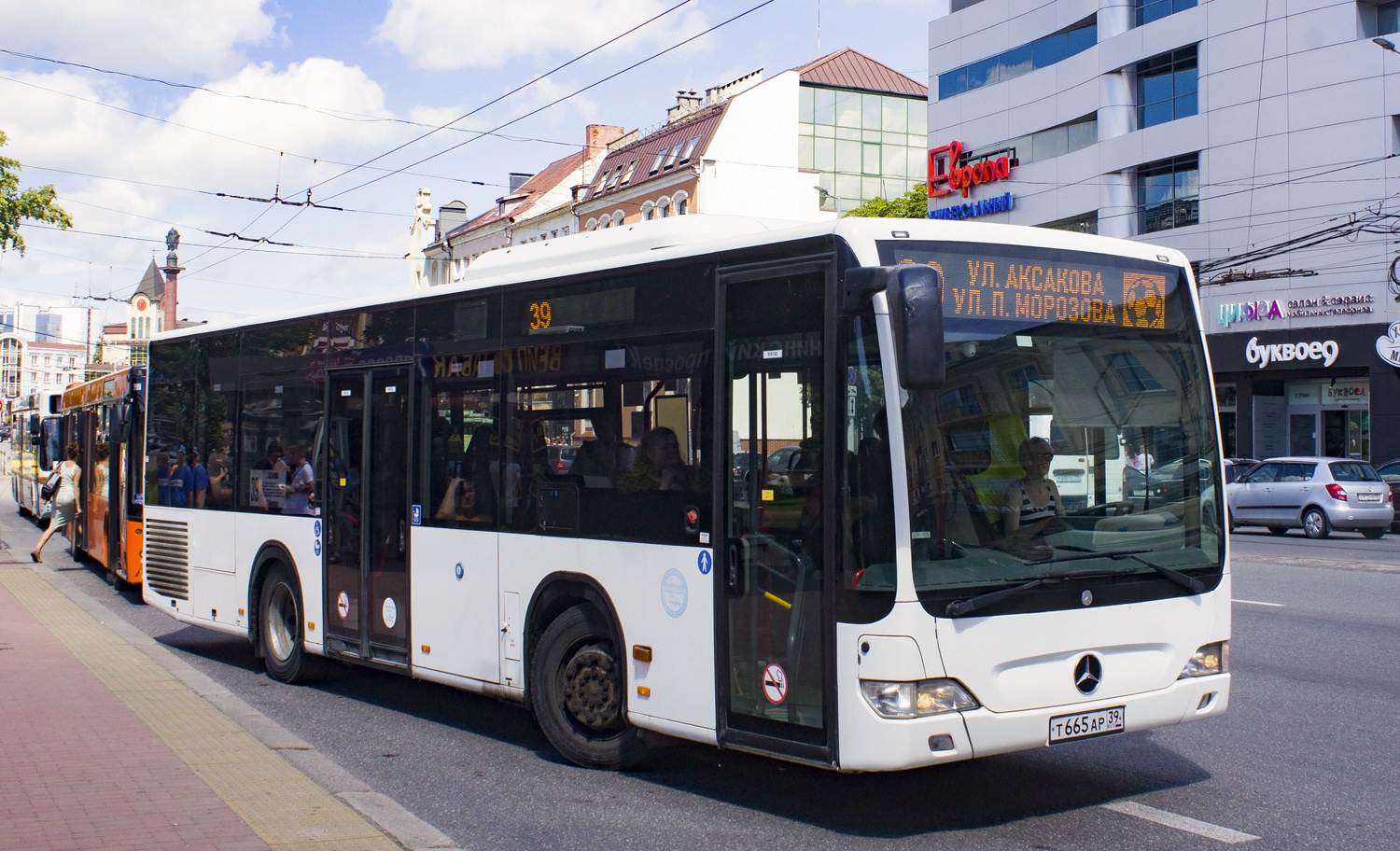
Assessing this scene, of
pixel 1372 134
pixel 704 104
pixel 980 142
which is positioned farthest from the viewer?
pixel 704 104

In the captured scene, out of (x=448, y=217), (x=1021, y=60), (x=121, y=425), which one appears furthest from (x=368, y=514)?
(x=448, y=217)

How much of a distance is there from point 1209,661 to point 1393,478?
2543cm

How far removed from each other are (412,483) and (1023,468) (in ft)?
14.6

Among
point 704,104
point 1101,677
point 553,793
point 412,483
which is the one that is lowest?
point 553,793

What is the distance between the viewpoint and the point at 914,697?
5621 millimetres

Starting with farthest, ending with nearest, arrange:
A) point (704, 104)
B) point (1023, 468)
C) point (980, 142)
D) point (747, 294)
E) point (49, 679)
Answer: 1. point (704, 104)
2. point (980, 142)
3. point (49, 679)
4. point (747, 294)
5. point (1023, 468)

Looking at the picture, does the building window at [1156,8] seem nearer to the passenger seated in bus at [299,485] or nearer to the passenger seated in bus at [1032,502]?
the passenger seated in bus at [299,485]

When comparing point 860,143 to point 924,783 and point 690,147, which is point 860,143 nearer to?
point 690,147

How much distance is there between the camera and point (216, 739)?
782cm

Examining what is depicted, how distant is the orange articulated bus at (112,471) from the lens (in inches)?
610

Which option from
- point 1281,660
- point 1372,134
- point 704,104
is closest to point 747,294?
point 1281,660

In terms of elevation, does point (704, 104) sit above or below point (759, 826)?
above

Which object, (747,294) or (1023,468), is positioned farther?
(747,294)

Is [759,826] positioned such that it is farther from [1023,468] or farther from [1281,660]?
[1281,660]
